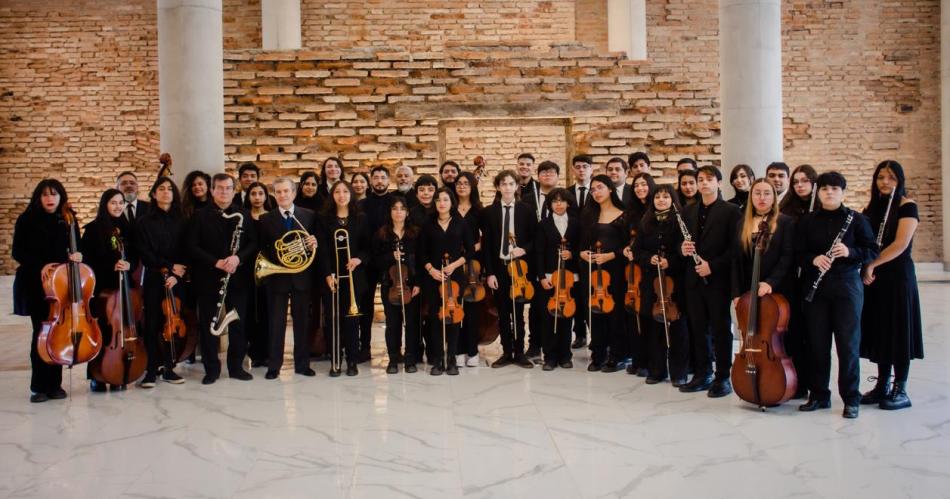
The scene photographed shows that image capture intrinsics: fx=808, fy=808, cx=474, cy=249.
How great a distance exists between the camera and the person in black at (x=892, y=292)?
15.3ft

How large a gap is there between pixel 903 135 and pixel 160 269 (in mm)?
12545

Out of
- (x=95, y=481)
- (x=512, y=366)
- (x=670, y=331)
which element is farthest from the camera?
(x=512, y=366)

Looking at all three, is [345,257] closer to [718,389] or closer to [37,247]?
[37,247]

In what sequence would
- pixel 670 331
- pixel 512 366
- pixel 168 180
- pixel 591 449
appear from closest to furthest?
pixel 591 449 < pixel 670 331 < pixel 168 180 < pixel 512 366

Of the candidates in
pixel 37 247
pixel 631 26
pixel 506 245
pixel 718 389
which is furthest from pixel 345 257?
pixel 631 26

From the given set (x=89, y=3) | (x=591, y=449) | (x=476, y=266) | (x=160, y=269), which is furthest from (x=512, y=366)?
(x=89, y=3)

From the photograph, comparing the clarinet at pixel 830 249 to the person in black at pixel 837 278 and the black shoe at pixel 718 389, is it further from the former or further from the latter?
the black shoe at pixel 718 389

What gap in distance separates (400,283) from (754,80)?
404 cm

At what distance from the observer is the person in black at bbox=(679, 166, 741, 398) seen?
5.13 metres

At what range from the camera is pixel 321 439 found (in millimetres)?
4293

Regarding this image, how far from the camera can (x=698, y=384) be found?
5.32m

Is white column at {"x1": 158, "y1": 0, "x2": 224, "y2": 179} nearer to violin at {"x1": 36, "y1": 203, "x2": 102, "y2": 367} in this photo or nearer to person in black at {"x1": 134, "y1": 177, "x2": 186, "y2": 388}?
person in black at {"x1": 134, "y1": 177, "x2": 186, "y2": 388}

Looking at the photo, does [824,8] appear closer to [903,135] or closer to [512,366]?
[903,135]

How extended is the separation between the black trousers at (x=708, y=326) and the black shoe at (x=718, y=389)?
0.03 meters
